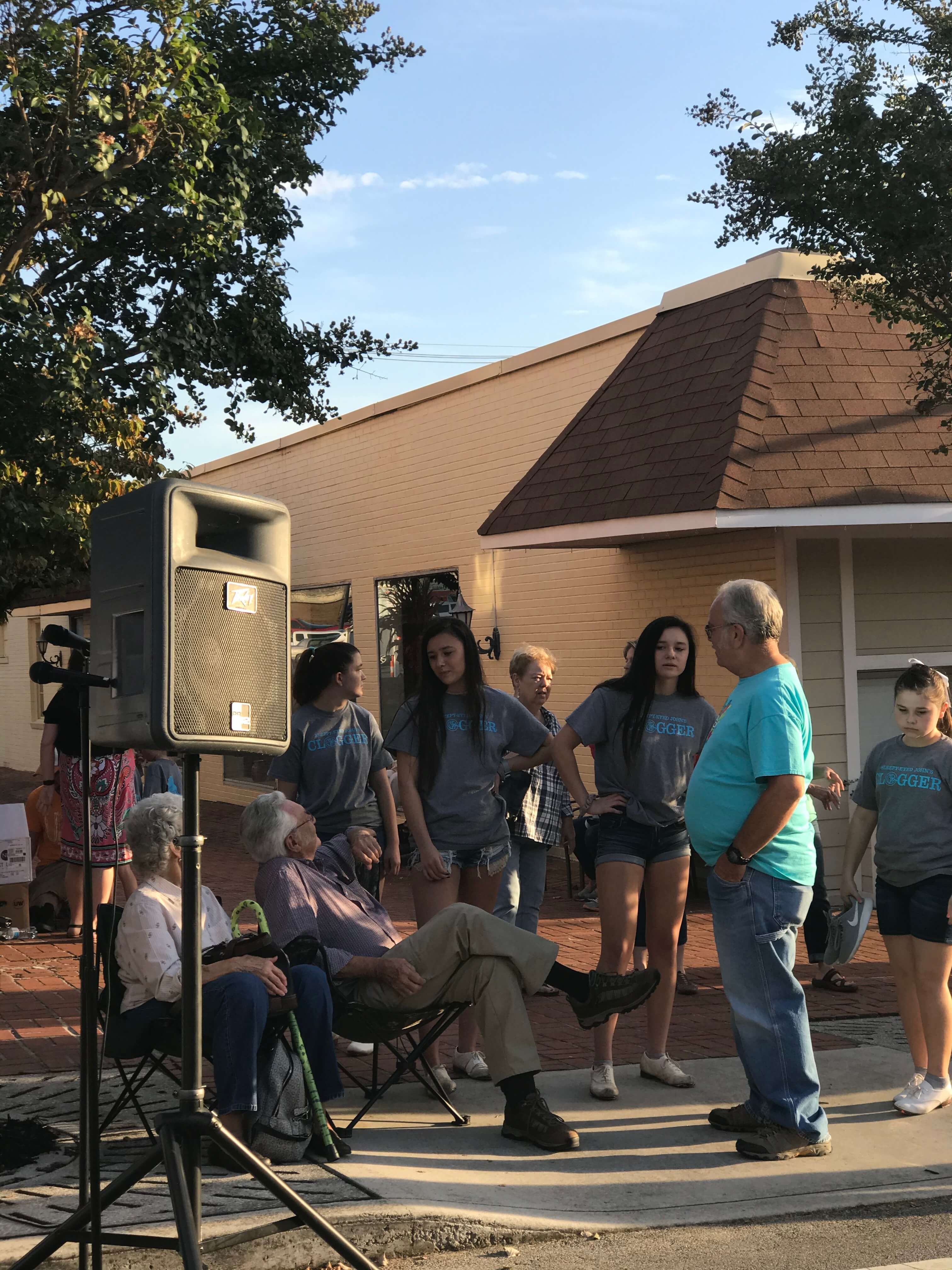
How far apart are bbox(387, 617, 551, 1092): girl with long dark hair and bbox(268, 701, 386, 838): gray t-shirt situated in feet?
1.90

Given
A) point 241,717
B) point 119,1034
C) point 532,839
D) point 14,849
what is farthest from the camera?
point 14,849

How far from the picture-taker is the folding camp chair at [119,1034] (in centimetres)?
472

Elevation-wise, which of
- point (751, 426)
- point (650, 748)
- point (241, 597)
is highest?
point (751, 426)

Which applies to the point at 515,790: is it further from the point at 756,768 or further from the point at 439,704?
the point at 756,768

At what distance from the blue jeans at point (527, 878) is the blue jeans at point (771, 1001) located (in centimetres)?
145

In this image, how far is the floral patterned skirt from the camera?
8.95 m

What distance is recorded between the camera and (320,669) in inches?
260

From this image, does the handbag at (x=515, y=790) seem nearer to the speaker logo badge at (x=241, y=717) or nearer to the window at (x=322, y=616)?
the speaker logo badge at (x=241, y=717)

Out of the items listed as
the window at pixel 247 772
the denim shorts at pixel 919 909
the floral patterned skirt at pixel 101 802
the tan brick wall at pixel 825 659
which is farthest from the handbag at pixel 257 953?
the window at pixel 247 772

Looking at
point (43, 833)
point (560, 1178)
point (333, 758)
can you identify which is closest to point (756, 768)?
point (560, 1178)

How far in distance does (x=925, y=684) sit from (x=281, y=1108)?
2983mm

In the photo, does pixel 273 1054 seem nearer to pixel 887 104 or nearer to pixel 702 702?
pixel 702 702

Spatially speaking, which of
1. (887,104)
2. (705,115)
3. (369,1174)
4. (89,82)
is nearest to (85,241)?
(89,82)

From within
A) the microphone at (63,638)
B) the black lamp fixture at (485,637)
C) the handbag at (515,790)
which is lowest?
the handbag at (515,790)
